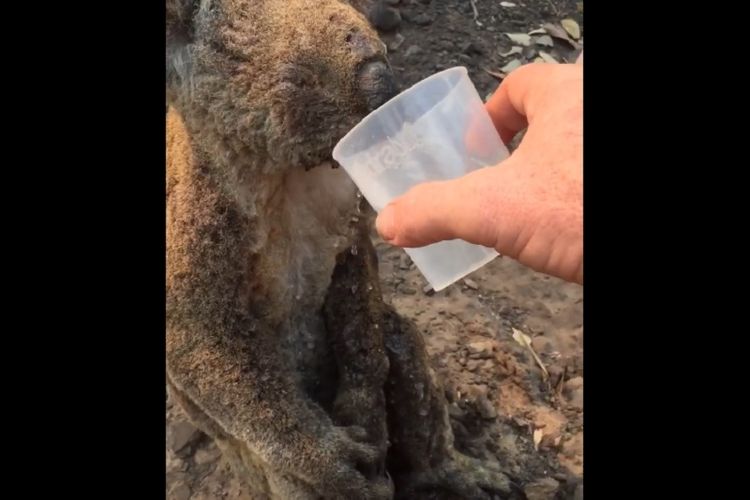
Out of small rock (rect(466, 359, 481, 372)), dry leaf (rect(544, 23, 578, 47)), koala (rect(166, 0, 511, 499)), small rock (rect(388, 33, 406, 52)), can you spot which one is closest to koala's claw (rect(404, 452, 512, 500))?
koala (rect(166, 0, 511, 499))

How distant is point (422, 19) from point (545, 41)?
59 cm

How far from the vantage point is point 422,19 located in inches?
156

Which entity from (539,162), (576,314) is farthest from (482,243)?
(576,314)

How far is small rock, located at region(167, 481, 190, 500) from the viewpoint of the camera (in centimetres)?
235

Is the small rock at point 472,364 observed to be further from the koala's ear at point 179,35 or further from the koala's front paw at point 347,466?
the koala's ear at point 179,35

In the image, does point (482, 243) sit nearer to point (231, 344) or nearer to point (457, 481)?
point (231, 344)

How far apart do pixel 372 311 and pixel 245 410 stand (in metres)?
0.42

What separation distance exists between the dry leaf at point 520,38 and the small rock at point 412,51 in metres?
0.48

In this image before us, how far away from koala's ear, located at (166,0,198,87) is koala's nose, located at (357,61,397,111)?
0.31 m

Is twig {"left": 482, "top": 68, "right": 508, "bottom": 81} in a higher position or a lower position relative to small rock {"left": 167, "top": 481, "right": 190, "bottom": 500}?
higher

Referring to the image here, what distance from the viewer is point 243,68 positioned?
1.41 metres

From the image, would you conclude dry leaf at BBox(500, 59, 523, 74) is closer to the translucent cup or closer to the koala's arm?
the koala's arm

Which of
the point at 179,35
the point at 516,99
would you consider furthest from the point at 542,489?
the point at 179,35

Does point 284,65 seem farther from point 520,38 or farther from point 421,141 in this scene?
point 520,38
